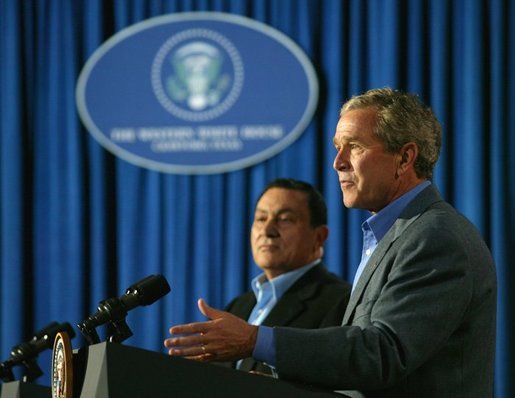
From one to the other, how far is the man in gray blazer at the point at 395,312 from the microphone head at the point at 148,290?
0.11 metres

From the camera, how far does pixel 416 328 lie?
187 cm

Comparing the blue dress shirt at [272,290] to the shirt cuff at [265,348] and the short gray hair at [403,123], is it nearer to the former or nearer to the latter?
the short gray hair at [403,123]

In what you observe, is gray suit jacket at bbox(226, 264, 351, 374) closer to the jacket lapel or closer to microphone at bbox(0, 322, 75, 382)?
microphone at bbox(0, 322, 75, 382)

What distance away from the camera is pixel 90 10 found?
517 centimetres

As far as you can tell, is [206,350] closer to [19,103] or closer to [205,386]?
[205,386]

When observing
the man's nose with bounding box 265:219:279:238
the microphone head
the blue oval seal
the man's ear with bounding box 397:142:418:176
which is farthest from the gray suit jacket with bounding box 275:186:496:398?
the blue oval seal

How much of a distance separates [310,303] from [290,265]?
0.28 m

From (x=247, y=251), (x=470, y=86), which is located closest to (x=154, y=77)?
(x=247, y=251)

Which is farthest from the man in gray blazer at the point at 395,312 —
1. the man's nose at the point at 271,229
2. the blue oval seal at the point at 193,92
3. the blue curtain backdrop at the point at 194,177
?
the blue oval seal at the point at 193,92

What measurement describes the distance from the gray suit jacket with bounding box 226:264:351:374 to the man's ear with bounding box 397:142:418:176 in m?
1.16

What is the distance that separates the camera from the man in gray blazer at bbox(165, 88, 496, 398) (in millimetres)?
1848

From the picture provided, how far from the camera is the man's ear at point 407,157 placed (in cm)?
221

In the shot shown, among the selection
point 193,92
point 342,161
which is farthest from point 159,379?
point 193,92

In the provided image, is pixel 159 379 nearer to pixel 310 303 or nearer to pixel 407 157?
pixel 407 157
